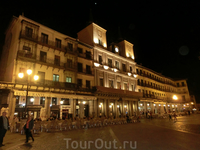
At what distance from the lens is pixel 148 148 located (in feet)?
21.1

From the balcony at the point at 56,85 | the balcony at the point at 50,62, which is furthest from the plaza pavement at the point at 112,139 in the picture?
the balcony at the point at 50,62

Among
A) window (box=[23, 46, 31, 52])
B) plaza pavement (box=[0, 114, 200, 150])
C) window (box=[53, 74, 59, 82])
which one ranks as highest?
window (box=[23, 46, 31, 52])

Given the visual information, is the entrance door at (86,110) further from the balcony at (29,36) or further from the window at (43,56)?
the balcony at (29,36)

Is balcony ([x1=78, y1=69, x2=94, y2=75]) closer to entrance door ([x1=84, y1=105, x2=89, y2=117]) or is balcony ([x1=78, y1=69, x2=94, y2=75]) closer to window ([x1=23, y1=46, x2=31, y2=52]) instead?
entrance door ([x1=84, y1=105, x2=89, y2=117])

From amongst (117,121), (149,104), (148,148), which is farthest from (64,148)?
(149,104)

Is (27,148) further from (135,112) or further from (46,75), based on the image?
(135,112)


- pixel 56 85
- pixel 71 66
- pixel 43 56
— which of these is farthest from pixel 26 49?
pixel 71 66

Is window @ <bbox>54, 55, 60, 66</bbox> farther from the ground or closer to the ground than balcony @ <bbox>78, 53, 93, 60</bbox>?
closer to the ground

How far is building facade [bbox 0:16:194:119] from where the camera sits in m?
16.5

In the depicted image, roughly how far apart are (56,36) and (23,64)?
23.0 ft

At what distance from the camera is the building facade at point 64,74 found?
16453 mm

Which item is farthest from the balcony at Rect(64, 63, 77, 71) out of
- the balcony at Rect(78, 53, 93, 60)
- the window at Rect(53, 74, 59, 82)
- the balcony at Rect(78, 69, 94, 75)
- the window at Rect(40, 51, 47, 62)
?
the window at Rect(40, 51, 47, 62)

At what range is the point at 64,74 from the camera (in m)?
21.0

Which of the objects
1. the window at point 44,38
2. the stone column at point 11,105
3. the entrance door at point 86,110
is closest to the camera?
the stone column at point 11,105
